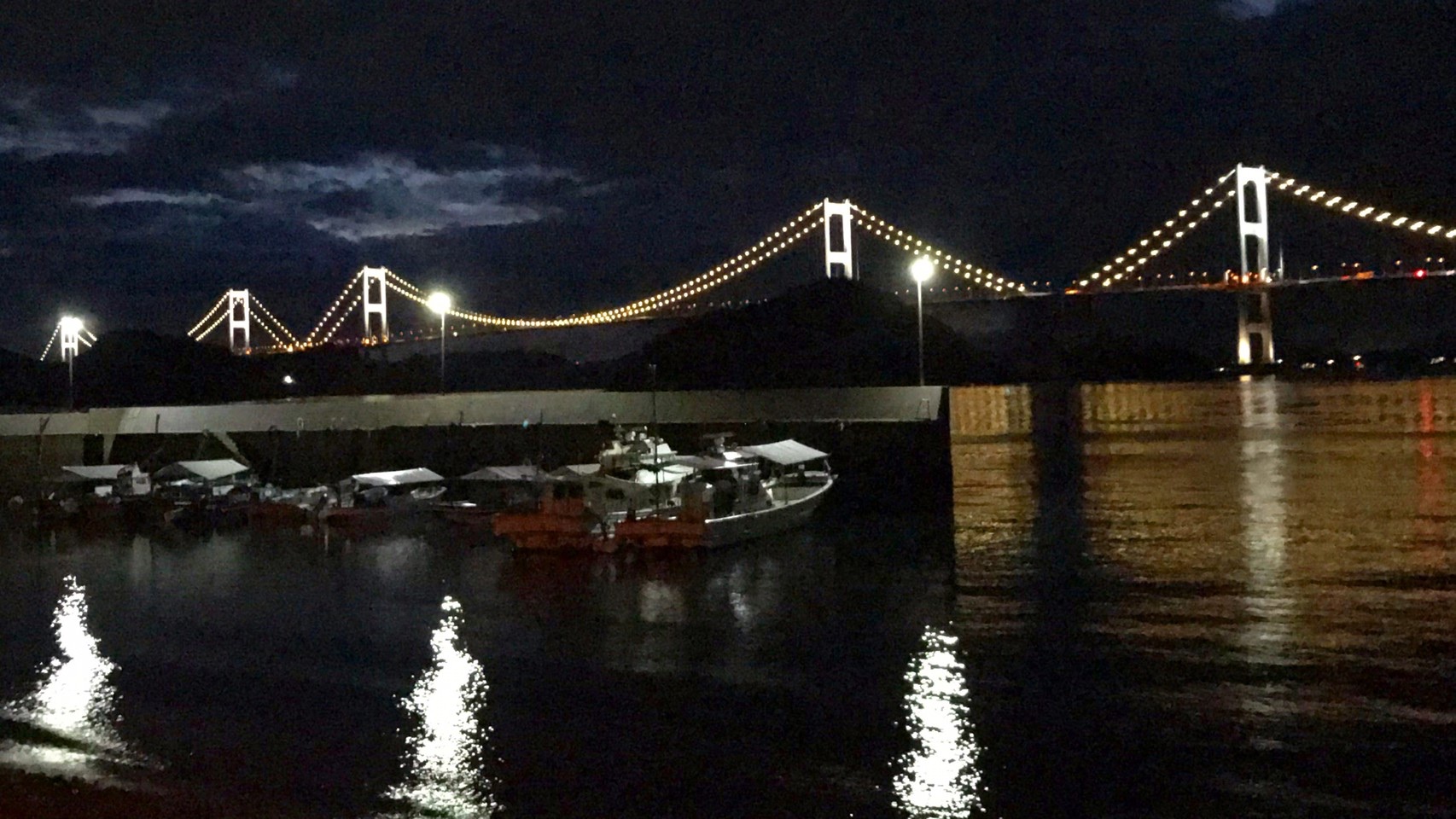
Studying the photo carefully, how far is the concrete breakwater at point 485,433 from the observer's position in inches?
1046

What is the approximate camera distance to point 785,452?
25.2 m

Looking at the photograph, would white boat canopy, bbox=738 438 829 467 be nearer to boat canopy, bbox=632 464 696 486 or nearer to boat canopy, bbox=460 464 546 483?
boat canopy, bbox=632 464 696 486

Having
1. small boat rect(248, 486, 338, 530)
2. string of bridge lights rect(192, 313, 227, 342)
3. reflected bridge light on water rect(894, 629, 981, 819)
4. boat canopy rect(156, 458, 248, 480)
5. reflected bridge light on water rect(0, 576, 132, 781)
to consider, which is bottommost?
reflected bridge light on water rect(894, 629, 981, 819)

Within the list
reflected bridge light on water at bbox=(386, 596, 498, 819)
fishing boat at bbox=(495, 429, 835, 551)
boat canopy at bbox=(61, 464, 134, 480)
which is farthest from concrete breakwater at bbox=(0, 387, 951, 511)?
reflected bridge light on water at bbox=(386, 596, 498, 819)

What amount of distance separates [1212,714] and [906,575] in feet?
24.8

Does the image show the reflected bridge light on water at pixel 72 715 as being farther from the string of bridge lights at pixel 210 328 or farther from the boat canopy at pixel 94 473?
the string of bridge lights at pixel 210 328

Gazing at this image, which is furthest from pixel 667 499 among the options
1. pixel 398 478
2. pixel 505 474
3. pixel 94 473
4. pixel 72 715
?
pixel 94 473

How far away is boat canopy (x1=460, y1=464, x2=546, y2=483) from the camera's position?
25594 mm

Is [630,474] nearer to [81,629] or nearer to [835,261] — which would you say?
[81,629]

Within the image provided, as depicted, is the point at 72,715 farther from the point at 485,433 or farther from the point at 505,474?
the point at 485,433

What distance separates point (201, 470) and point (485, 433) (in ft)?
20.8

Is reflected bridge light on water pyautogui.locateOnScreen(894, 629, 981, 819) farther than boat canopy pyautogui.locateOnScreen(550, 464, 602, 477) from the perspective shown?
No

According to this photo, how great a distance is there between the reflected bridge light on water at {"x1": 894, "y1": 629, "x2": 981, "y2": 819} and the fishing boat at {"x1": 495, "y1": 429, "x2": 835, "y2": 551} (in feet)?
26.1

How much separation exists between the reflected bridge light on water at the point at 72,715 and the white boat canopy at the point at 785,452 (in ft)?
41.8
